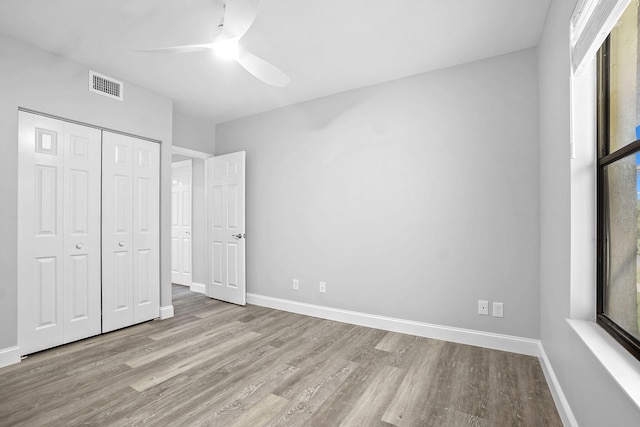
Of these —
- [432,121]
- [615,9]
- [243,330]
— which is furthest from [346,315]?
[615,9]

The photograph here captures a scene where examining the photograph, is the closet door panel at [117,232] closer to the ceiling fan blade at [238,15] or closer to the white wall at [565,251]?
the ceiling fan blade at [238,15]

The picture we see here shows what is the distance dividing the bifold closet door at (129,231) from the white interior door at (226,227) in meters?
0.91

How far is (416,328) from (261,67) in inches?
107

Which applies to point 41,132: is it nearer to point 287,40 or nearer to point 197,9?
point 197,9

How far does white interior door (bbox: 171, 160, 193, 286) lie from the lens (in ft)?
17.1

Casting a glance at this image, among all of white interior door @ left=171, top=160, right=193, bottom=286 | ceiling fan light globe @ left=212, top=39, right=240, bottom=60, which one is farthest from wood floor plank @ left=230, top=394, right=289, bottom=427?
white interior door @ left=171, top=160, right=193, bottom=286

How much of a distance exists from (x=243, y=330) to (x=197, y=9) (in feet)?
9.35

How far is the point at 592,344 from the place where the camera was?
4.14 feet

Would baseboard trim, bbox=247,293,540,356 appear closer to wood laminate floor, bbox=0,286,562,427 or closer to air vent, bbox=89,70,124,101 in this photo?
wood laminate floor, bbox=0,286,562,427

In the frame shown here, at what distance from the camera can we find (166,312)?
138 inches

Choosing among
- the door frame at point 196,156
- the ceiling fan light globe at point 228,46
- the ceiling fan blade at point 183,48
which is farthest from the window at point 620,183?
the door frame at point 196,156

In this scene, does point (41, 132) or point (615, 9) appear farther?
point (41, 132)

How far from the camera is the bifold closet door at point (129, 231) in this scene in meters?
3.05

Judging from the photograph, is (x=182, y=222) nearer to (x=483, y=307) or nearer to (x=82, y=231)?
(x=82, y=231)
